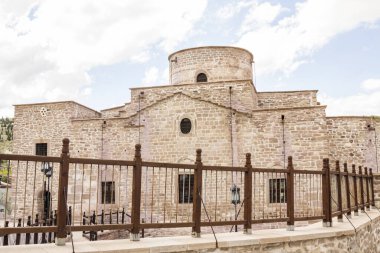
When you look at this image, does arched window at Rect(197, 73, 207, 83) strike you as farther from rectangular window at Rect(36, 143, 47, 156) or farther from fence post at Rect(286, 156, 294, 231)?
fence post at Rect(286, 156, 294, 231)

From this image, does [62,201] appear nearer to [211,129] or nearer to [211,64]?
[211,129]

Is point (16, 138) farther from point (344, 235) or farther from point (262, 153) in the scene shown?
point (344, 235)

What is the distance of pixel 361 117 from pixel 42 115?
16.4 m

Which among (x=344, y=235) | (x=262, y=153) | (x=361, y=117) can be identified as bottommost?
(x=344, y=235)

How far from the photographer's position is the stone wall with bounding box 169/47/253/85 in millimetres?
21562

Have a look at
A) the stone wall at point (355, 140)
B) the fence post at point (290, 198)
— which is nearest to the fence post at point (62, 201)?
the fence post at point (290, 198)

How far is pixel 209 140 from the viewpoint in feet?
59.1

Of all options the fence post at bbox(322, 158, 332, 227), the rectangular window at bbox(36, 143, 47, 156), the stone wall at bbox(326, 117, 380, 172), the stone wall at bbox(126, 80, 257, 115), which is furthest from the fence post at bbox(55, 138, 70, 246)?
the rectangular window at bbox(36, 143, 47, 156)

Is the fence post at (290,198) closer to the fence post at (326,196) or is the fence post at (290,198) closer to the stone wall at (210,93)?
the fence post at (326,196)

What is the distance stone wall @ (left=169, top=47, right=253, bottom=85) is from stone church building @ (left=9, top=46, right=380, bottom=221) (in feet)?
6.65

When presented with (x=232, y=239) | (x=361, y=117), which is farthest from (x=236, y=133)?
(x=232, y=239)

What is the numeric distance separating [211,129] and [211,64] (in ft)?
16.6

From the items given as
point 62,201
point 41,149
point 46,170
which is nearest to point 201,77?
point 41,149

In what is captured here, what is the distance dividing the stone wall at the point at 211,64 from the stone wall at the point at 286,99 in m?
1.92
